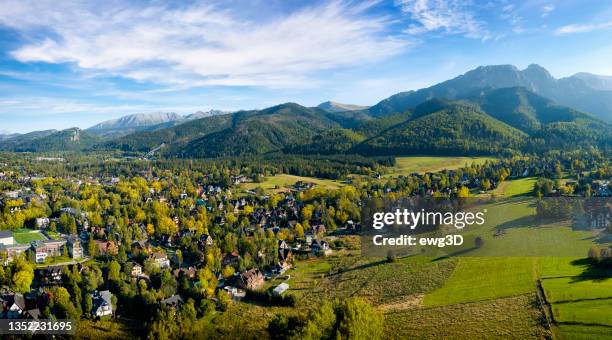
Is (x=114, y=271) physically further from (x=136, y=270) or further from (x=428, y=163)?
(x=428, y=163)

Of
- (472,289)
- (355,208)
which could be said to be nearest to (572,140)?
(355,208)

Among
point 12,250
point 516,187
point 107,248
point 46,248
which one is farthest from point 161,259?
point 516,187

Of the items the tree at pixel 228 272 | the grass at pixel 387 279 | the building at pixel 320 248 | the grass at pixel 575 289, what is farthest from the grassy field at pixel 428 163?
the grass at pixel 575 289

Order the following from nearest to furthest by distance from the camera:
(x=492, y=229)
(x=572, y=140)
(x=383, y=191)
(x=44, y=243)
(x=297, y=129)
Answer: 1. (x=492, y=229)
2. (x=44, y=243)
3. (x=383, y=191)
4. (x=572, y=140)
5. (x=297, y=129)

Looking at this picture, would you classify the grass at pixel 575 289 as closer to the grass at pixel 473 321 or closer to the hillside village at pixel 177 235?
the grass at pixel 473 321

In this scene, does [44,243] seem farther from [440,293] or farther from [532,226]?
[532,226]

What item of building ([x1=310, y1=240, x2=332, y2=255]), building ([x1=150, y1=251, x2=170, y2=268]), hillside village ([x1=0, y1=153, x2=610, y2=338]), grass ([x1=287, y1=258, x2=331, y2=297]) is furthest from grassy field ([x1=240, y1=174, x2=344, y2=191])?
building ([x1=150, y1=251, x2=170, y2=268])
